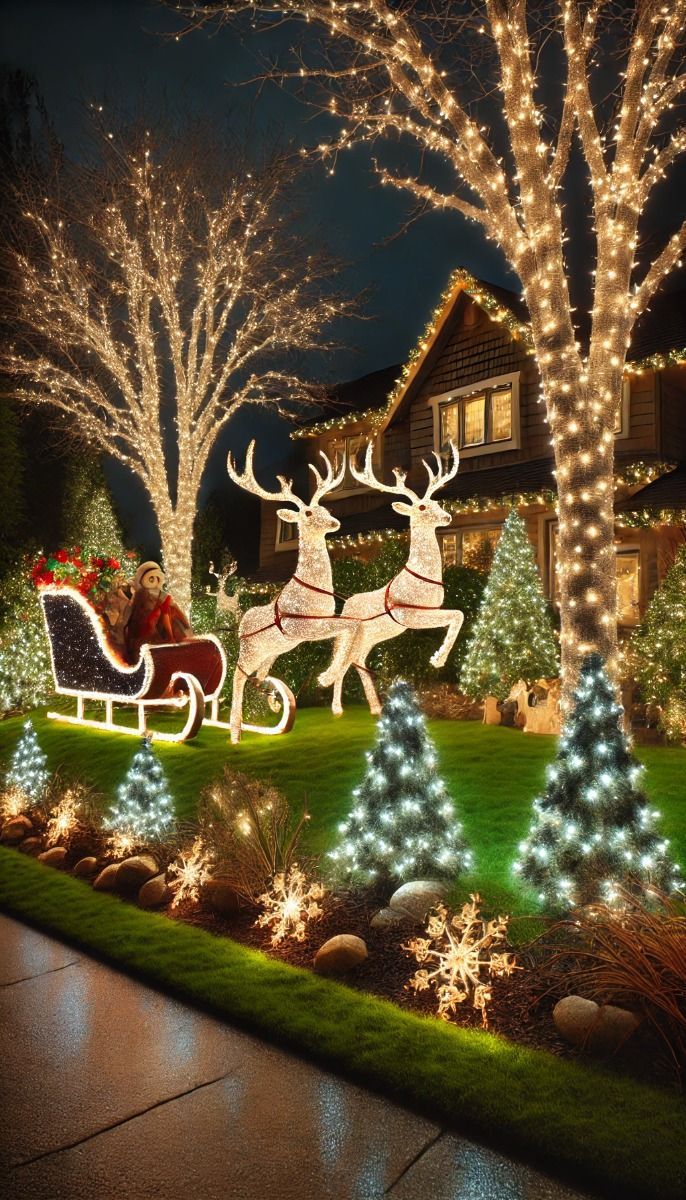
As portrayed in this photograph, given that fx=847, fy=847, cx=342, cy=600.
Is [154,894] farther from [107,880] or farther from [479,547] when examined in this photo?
[479,547]

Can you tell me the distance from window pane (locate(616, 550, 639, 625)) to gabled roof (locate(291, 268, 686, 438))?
3.72m

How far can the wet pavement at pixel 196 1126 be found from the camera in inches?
126

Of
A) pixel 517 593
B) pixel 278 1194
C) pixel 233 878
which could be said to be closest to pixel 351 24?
pixel 517 593

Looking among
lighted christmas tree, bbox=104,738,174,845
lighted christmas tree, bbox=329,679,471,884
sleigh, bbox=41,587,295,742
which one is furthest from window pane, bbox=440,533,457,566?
lighted christmas tree, bbox=329,679,471,884

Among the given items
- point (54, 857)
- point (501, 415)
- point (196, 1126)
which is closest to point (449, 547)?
point (501, 415)

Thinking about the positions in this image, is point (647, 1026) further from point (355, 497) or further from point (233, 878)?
point (355, 497)

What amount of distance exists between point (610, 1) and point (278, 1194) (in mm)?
9290

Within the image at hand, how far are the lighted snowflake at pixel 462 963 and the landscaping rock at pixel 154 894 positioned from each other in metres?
2.28

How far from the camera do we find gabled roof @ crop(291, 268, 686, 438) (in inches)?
615

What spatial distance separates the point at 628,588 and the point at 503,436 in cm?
452

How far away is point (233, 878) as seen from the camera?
20.8ft

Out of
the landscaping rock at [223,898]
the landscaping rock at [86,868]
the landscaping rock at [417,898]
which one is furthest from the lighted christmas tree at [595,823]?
the landscaping rock at [86,868]

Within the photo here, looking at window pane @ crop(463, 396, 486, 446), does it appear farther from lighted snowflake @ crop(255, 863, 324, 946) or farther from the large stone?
the large stone

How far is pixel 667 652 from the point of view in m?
10.7
